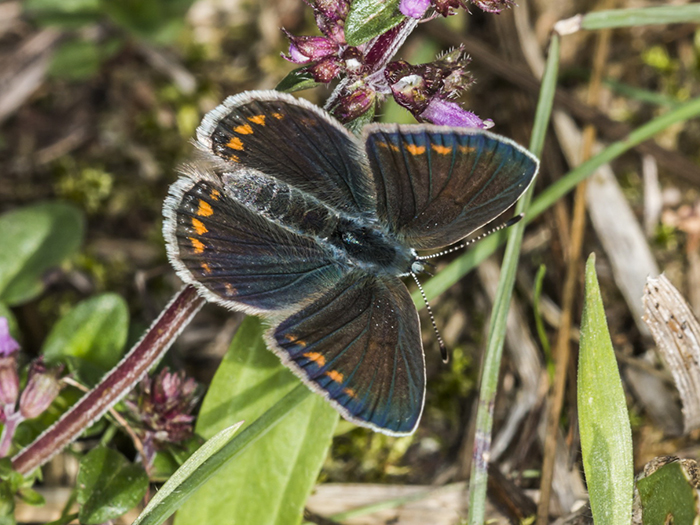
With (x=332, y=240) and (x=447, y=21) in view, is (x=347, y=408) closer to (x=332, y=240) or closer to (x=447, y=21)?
(x=332, y=240)

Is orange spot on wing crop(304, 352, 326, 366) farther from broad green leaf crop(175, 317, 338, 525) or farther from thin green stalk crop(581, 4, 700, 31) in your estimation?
thin green stalk crop(581, 4, 700, 31)

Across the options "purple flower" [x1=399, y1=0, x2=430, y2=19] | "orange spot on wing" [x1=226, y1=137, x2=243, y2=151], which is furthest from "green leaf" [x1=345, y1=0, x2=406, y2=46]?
"orange spot on wing" [x1=226, y1=137, x2=243, y2=151]

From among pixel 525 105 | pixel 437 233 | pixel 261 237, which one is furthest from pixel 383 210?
pixel 525 105

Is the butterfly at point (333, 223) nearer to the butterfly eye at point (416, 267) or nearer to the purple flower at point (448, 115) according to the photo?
the butterfly eye at point (416, 267)

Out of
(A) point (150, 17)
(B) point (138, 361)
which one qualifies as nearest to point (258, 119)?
(B) point (138, 361)

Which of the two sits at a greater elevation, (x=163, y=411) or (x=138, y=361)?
(x=138, y=361)

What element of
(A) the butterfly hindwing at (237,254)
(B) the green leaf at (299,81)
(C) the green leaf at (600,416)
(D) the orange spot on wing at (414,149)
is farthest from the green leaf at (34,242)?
(C) the green leaf at (600,416)

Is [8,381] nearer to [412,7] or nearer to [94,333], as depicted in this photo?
[94,333]
